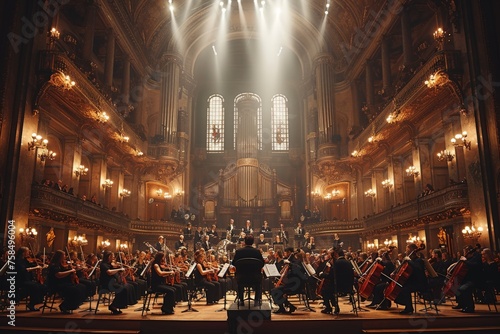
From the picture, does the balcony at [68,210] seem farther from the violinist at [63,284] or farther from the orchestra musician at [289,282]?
the orchestra musician at [289,282]

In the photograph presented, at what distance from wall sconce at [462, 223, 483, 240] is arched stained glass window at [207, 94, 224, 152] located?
73.1ft

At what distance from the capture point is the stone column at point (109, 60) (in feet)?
71.0

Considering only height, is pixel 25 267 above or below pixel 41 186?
below

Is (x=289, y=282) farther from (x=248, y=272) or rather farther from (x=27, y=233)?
(x=27, y=233)

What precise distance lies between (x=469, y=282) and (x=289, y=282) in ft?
13.1

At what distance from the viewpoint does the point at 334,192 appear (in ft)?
92.3

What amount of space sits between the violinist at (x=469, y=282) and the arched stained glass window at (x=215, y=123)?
25792 millimetres

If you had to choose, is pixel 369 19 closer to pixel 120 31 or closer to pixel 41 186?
pixel 120 31

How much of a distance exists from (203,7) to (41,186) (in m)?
19.3

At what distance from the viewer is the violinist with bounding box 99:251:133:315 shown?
9055mm

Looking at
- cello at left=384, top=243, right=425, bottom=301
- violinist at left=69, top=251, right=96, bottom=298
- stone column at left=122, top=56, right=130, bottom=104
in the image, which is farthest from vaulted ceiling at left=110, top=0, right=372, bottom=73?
cello at left=384, top=243, right=425, bottom=301

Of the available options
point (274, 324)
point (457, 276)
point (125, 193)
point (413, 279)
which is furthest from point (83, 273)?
point (125, 193)

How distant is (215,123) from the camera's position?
34.4m

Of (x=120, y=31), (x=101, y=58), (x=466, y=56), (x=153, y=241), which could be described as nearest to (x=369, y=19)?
(x=466, y=56)
